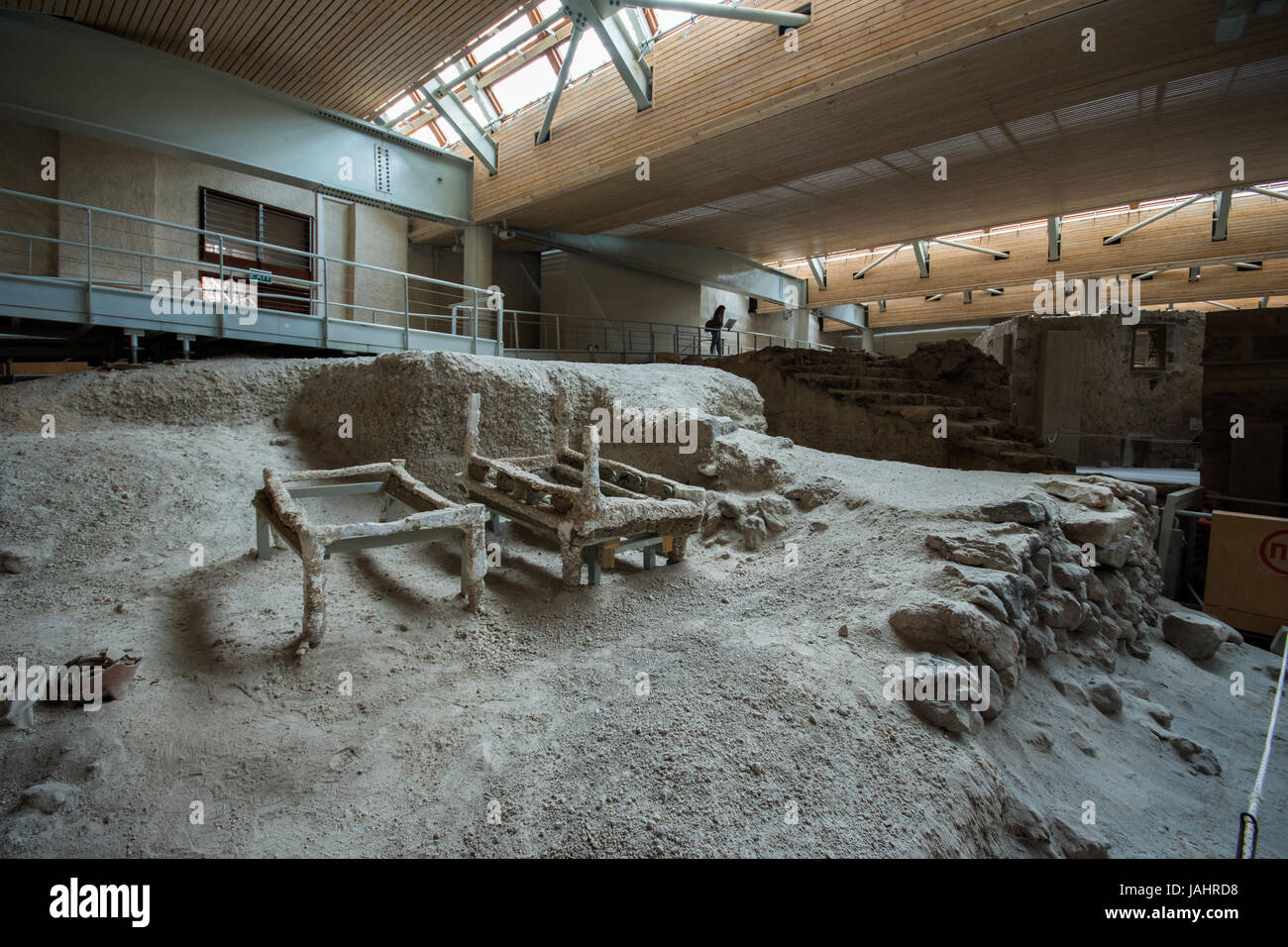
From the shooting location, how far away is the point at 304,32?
8617 mm

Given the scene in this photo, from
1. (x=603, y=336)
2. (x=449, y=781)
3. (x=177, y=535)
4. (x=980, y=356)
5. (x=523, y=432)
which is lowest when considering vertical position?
(x=449, y=781)

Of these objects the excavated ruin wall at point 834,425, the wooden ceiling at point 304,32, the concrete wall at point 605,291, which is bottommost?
the excavated ruin wall at point 834,425

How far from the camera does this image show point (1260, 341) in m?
8.90

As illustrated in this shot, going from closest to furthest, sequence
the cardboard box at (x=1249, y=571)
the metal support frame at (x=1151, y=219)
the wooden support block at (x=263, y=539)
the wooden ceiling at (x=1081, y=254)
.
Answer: the wooden support block at (x=263, y=539) < the cardboard box at (x=1249, y=571) < the wooden ceiling at (x=1081, y=254) < the metal support frame at (x=1151, y=219)

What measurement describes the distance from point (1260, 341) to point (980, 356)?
351 centimetres

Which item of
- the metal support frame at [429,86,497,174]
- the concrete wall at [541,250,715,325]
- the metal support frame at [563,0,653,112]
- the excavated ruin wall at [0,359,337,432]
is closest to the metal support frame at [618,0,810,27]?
the metal support frame at [563,0,653,112]

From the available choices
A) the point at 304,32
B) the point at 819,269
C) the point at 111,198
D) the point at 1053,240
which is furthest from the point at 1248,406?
the point at 111,198

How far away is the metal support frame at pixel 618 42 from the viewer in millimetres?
9133

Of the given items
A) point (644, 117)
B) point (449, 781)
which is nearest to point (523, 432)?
point (449, 781)

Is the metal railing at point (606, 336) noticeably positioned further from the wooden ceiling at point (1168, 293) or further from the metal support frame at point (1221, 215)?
the wooden ceiling at point (1168, 293)

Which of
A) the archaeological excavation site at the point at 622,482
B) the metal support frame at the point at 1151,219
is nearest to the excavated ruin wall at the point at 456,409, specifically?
the archaeological excavation site at the point at 622,482

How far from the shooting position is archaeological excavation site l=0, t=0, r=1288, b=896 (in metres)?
2.57

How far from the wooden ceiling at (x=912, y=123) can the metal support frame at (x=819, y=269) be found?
519 cm

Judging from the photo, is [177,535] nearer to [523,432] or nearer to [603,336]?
[523,432]
